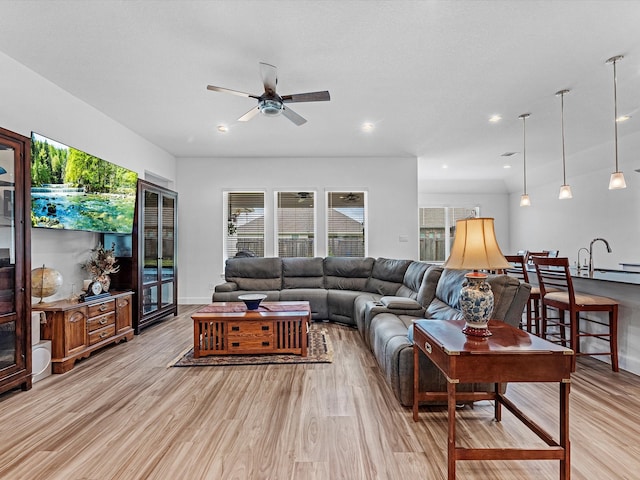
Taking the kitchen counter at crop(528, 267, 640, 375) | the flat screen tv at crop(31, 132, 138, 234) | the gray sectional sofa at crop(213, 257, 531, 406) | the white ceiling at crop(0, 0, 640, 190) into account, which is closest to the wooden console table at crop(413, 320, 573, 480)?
the gray sectional sofa at crop(213, 257, 531, 406)

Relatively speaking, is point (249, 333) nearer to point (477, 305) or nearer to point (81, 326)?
point (81, 326)

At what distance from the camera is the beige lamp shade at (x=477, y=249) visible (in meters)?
1.90

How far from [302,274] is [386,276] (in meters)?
1.38

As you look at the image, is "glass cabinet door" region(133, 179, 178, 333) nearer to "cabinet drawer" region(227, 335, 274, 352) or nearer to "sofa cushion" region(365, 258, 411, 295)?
"cabinet drawer" region(227, 335, 274, 352)

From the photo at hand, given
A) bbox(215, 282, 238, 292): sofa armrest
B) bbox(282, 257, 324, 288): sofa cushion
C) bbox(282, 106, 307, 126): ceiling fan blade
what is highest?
bbox(282, 106, 307, 126): ceiling fan blade

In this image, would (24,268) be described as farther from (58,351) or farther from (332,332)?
(332,332)

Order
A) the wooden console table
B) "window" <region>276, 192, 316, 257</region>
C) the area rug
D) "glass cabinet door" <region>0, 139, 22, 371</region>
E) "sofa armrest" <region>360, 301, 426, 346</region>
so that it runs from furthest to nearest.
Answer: "window" <region>276, 192, 316, 257</region> → "sofa armrest" <region>360, 301, 426, 346</region> → the area rug → "glass cabinet door" <region>0, 139, 22, 371</region> → the wooden console table

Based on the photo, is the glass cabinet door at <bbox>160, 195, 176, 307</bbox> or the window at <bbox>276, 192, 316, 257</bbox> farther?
the window at <bbox>276, 192, 316, 257</bbox>

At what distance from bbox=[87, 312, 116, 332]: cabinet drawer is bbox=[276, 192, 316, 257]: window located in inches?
128

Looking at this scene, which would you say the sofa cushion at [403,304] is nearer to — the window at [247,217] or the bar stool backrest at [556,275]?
the bar stool backrest at [556,275]

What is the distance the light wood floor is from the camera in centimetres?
183

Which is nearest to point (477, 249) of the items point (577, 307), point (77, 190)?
point (577, 307)

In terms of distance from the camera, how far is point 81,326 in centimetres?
346

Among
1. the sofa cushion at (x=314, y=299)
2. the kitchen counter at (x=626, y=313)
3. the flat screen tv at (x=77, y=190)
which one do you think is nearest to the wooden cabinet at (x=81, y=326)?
the flat screen tv at (x=77, y=190)
